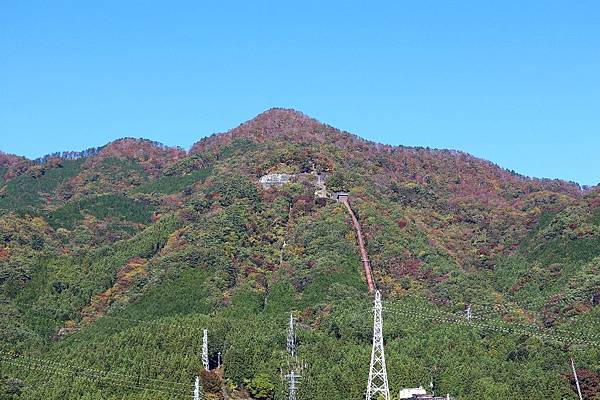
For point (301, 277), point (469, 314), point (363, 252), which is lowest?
point (469, 314)

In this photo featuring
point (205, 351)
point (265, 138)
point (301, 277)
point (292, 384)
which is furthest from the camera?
point (265, 138)

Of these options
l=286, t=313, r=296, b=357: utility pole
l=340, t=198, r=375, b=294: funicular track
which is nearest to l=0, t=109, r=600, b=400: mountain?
l=340, t=198, r=375, b=294: funicular track

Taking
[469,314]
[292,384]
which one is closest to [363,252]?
[469,314]

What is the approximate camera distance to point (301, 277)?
82750 mm

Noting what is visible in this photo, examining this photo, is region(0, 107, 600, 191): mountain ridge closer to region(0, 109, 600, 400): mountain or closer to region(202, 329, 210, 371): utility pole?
region(0, 109, 600, 400): mountain

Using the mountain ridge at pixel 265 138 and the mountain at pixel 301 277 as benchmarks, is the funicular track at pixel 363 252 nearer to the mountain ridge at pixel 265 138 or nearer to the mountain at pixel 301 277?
the mountain at pixel 301 277

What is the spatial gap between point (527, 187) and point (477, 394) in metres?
67.7

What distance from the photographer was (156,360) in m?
61.8

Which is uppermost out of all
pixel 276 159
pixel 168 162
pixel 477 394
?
pixel 168 162

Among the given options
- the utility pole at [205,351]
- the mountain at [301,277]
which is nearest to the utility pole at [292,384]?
the mountain at [301,277]

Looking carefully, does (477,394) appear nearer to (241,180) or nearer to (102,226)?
(241,180)

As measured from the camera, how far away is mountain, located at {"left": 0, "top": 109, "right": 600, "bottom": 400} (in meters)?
61.6

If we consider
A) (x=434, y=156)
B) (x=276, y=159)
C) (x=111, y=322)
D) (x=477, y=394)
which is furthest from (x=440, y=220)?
(x=477, y=394)

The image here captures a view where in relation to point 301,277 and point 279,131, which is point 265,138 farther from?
point 301,277
